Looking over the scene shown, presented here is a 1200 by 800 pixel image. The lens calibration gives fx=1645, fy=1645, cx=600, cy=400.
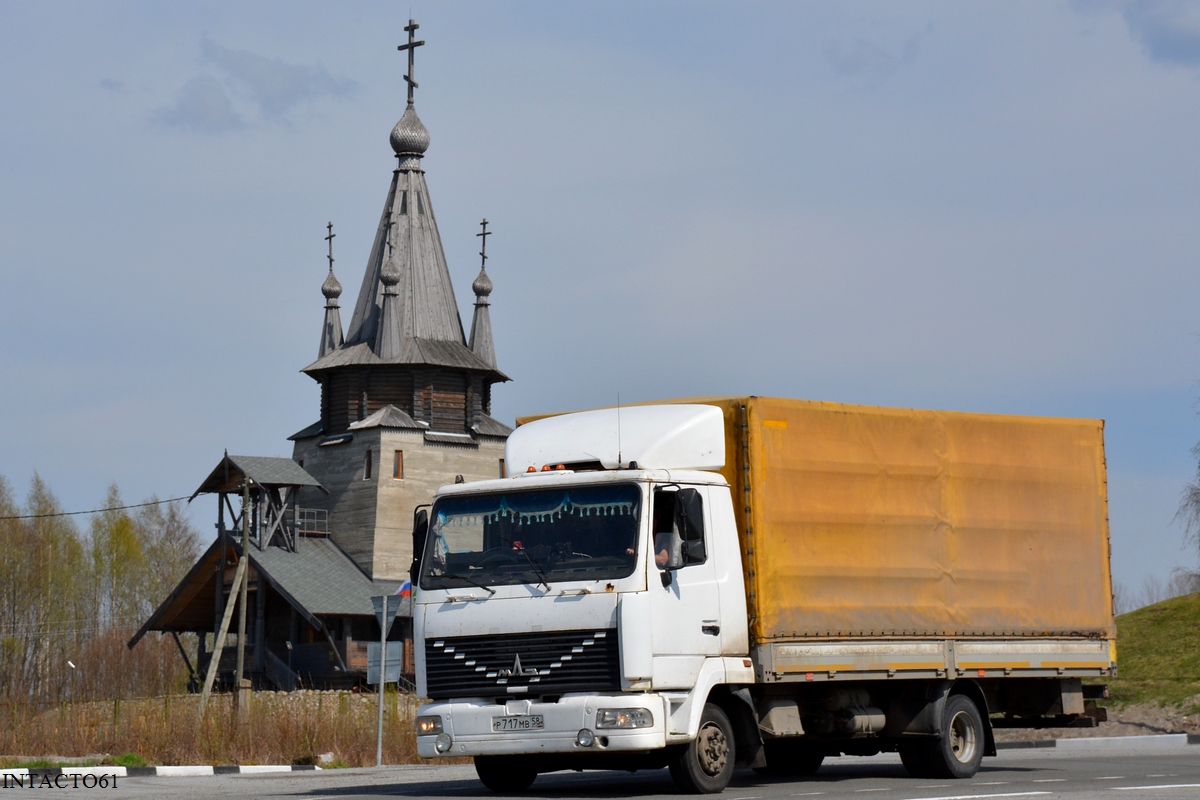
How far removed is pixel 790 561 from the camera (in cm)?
1523

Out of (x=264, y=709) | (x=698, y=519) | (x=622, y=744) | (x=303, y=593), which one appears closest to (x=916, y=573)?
(x=698, y=519)

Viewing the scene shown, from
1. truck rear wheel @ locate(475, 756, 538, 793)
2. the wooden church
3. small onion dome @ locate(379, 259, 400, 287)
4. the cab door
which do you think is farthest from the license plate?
small onion dome @ locate(379, 259, 400, 287)

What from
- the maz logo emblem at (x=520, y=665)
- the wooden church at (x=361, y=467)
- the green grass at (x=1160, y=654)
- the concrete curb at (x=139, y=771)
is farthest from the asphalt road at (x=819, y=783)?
the wooden church at (x=361, y=467)

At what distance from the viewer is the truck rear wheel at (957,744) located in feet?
54.3

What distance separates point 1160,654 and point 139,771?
952 inches

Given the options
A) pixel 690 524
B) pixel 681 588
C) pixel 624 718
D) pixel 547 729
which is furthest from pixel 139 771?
pixel 690 524

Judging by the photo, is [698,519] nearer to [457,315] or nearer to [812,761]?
[812,761]

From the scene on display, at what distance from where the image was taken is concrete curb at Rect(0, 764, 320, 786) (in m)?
18.9

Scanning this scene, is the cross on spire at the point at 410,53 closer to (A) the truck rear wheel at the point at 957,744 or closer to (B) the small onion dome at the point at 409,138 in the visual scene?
(B) the small onion dome at the point at 409,138

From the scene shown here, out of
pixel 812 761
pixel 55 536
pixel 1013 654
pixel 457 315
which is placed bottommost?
pixel 812 761

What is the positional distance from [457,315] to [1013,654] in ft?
167

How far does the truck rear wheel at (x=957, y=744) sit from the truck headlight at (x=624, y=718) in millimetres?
4180

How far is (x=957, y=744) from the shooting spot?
1694 cm

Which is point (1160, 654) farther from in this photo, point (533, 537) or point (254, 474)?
point (254, 474)
